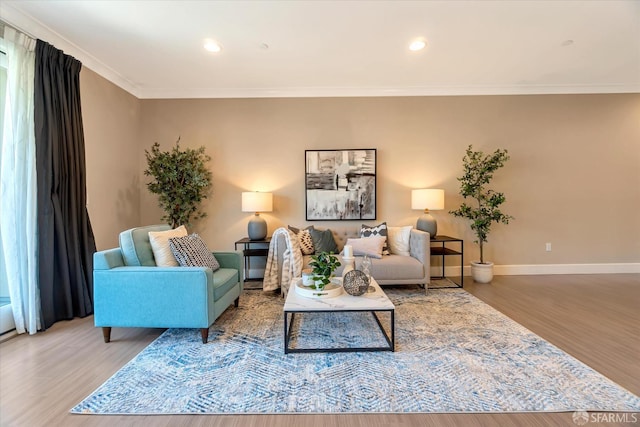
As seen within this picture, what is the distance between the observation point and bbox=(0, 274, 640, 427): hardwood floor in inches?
57.3

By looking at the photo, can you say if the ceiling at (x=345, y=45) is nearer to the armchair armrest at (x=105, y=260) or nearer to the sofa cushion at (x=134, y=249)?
the sofa cushion at (x=134, y=249)

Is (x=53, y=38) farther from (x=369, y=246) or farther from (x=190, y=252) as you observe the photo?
(x=369, y=246)

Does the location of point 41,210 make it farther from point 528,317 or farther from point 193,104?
point 528,317

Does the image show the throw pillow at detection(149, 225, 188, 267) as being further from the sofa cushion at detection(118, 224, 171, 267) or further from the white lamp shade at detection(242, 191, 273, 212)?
the white lamp shade at detection(242, 191, 273, 212)

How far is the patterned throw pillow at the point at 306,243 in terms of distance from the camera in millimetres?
3648

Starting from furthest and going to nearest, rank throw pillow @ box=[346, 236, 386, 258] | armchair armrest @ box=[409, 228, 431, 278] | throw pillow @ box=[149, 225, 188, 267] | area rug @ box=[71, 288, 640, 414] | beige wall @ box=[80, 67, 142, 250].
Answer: throw pillow @ box=[346, 236, 386, 258]
armchair armrest @ box=[409, 228, 431, 278]
beige wall @ box=[80, 67, 142, 250]
throw pillow @ box=[149, 225, 188, 267]
area rug @ box=[71, 288, 640, 414]

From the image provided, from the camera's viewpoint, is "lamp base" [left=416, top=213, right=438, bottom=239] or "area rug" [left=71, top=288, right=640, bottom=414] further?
"lamp base" [left=416, top=213, right=438, bottom=239]

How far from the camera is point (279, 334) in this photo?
2.41 metres

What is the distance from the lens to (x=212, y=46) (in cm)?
299

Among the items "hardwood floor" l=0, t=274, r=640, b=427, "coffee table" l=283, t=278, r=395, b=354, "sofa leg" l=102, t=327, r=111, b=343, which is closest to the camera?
"hardwood floor" l=0, t=274, r=640, b=427

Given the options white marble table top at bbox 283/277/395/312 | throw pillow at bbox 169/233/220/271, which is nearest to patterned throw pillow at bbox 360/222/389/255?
white marble table top at bbox 283/277/395/312

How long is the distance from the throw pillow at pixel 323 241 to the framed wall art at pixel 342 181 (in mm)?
472

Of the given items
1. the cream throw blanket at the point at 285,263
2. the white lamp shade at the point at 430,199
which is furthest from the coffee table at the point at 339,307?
the white lamp shade at the point at 430,199

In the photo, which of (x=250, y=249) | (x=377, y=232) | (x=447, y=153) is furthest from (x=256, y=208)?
(x=447, y=153)
